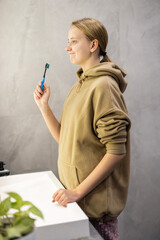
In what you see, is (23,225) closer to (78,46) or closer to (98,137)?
(98,137)

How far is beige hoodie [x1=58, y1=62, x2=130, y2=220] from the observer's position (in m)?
0.92

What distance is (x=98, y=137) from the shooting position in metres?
0.99

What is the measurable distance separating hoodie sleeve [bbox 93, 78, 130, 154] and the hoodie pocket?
0.53 feet

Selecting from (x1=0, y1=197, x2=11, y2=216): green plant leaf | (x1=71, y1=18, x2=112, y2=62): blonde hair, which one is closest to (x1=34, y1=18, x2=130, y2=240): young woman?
(x1=71, y1=18, x2=112, y2=62): blonde hair

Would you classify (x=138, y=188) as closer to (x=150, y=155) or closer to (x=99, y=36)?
(x=150, y=155)

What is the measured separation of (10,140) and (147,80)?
1.09m

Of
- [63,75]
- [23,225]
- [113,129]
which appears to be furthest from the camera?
[63,75]

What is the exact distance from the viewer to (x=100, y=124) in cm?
93

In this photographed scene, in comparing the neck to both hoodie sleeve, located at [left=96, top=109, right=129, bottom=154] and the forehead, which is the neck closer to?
the forehead

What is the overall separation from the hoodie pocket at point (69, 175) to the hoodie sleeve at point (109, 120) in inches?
6.4

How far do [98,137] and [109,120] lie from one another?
0.10 meters

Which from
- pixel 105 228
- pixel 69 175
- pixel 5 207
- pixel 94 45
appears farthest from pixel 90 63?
pixel 5 207

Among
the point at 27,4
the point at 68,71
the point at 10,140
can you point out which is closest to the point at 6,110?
the point at 10,140

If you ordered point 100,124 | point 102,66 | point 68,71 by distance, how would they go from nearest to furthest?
point 100,124 → point 102,66 → point 68,71
